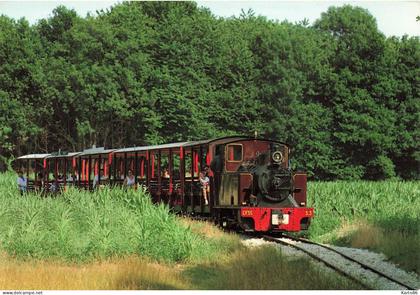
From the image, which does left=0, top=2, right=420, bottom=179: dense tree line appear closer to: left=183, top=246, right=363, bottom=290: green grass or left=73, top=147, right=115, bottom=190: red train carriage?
left=73, top=147, right=115, bottom=190: red train carriage

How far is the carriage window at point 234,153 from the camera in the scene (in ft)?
73.1

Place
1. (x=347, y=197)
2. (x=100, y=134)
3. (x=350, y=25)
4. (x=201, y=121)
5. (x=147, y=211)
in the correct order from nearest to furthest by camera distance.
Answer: (x=147, y=211) < (x=347, y=197) < (x=201, y=121) < (x=100, y=134) < (x=350, y=25)

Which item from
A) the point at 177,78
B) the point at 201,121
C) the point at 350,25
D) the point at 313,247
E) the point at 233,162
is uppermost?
the point at 350,25

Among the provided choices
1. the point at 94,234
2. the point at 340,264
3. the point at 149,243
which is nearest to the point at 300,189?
the point at 340,264

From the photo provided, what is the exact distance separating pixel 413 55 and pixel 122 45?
2215 cm

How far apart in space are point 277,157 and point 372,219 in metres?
3.83

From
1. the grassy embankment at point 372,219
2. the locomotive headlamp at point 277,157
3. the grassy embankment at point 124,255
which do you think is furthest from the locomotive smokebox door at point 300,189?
the grassy embankment at point 124,255

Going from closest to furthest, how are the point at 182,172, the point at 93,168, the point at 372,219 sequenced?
1. the point at 372,219
2. the point at 182,172
3. the point at 93,168

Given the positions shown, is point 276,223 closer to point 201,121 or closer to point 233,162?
point 233,162

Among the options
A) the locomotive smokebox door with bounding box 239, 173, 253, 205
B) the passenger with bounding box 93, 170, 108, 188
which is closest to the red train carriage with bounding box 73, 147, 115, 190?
the passenger with bounding box 93, 170, 108, 188

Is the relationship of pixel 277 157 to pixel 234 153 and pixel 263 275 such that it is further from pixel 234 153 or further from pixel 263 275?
pixel 263 275

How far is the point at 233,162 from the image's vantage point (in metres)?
22.3

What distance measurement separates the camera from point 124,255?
15.4m

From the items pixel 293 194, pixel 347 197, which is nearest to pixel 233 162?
pixel 293 194
